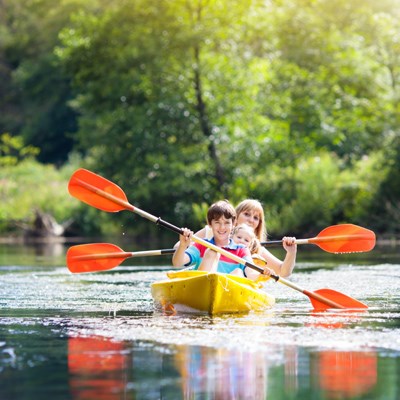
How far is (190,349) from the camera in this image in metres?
7.33

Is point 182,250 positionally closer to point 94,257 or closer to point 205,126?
point 94,257

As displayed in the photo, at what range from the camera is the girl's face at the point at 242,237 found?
10.6 metres

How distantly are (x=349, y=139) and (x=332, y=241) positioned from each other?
19.1m

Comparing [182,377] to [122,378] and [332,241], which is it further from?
[332,241]

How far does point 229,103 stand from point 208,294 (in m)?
19.4

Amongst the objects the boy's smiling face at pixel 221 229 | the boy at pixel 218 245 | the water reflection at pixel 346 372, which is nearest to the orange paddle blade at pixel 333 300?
the boy at pixel 218 245

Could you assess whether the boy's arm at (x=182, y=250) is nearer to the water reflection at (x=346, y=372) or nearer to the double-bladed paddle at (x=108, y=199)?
the double-bladed paddle at (x=108, y=199)

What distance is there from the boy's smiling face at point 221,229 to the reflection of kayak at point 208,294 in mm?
449

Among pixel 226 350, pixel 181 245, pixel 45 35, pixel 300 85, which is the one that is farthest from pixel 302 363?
pixel 45 35

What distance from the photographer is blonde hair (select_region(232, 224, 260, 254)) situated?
10719 mm

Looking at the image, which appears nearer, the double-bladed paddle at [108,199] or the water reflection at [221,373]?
the water reflection at [221,373]

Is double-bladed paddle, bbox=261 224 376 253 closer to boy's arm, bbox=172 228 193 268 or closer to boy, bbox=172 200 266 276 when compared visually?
boy, bbox=172 200 266 276

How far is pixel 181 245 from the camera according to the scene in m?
9.65

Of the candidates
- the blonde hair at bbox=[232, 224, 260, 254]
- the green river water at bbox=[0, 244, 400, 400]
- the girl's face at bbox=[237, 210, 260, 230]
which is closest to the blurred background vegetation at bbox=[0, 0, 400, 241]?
the girl's face at bbox=[237, 210, 260, 230]
